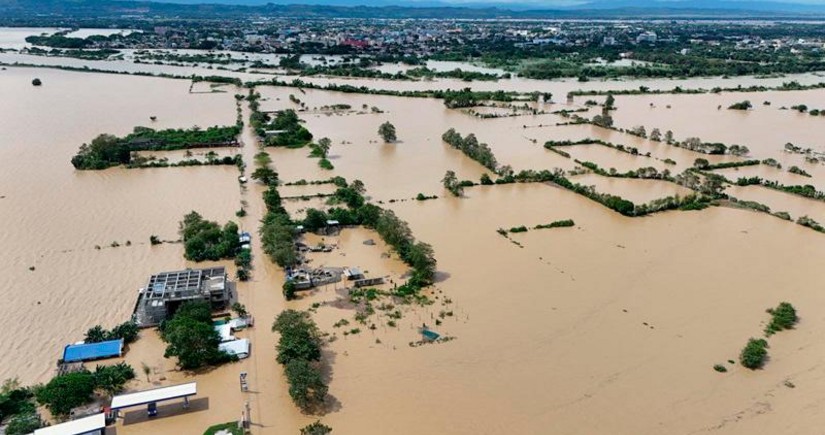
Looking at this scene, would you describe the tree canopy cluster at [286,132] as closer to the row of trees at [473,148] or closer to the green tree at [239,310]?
the row of trees at [473,148]

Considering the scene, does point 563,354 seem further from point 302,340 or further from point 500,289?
point 302,340

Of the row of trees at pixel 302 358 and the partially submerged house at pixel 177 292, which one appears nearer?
the row of trees at pixel 302 358

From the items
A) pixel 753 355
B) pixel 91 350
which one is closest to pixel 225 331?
pixel 91 350

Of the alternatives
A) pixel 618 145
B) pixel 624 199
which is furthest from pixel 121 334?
pixel 618 145

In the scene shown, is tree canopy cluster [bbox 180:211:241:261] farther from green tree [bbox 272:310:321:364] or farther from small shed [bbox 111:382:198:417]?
small shed [bbox 111:382:198:417]

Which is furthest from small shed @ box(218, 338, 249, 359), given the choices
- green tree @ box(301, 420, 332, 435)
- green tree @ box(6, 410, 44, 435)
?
green tree @ box(6, 410, 44, 435)

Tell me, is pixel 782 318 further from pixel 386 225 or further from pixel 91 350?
pixel 91 350

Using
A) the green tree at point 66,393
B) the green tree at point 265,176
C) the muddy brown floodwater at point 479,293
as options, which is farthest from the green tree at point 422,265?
the green tree at point 265,176

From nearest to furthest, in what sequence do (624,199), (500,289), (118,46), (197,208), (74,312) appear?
(74,312) < (500,289) < (197,208) < (624,199) < (118,46)
